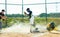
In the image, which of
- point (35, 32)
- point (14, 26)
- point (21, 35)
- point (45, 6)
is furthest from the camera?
point (14, 26)

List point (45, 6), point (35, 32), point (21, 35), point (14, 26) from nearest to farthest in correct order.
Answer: point (21, 35), point (35, 32), point (45, 6), point (14, 26)

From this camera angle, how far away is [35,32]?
42.3 ft

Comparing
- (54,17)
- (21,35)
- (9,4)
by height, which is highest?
(9,4)

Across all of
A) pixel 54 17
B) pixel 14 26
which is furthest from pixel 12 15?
pixel 54 17

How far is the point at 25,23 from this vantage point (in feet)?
50.0

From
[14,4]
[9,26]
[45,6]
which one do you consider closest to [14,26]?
[9,26]

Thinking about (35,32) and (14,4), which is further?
(14,4)

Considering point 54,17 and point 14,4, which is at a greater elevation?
point 14,4

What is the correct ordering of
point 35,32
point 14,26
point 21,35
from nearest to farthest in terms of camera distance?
point 21,35 < point 35,32 < point 14,26

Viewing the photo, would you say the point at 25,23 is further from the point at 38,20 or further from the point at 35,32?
the point at 35,32

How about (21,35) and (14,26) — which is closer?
(21,35)

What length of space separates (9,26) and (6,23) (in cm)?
48

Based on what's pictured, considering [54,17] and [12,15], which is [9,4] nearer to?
[12,15]

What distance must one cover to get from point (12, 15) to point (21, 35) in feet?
12.8
